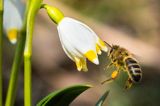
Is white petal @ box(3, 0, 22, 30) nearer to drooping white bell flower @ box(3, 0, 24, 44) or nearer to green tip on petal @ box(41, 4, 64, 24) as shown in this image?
drooping white bell flower @ box(3, 0, 24, 44)

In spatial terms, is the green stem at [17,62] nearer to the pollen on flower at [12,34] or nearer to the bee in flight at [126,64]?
the pollen on flower at [12,34]

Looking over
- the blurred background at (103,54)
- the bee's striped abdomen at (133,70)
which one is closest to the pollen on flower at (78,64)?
the bee's striped abdomen at (133,70)

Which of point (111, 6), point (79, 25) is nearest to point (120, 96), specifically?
point (111, 6)

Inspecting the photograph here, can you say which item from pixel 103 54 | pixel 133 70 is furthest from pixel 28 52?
pixel 103 54

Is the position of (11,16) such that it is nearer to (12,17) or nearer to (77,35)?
(12,17)

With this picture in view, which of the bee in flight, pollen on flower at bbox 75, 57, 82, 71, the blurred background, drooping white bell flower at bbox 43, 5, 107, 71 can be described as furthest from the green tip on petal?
the blurred background
